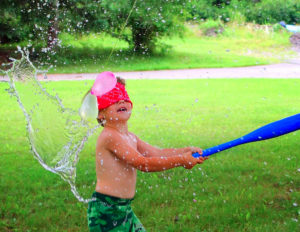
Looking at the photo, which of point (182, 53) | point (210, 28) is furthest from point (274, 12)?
point (210, 28)

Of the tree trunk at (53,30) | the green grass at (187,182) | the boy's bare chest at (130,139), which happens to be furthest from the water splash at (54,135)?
the tree trunk at (53,30)

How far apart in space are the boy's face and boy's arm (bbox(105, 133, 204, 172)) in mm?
81

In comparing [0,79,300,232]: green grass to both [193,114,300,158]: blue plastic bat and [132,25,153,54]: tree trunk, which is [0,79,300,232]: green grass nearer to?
[193,114,300,158]: blue plastic bat

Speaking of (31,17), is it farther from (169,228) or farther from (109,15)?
(169,228)

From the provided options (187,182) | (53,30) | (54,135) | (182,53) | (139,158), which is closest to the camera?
(139,158)

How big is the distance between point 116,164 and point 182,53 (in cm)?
1278

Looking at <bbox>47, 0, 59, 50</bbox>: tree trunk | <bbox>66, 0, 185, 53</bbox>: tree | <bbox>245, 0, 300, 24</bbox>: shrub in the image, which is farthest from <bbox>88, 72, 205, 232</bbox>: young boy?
<bbox>245, 0, 300, 24</bbox>: shrub

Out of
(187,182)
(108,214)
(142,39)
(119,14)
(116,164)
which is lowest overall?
(142,39)

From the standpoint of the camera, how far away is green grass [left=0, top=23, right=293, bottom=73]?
A: 8422 millimetres

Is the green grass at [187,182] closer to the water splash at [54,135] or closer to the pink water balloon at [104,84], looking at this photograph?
the water splash at [54,135]

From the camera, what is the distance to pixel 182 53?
1480 cm

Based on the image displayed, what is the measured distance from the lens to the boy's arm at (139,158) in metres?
2.23

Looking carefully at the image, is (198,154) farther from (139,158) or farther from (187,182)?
(187,182)

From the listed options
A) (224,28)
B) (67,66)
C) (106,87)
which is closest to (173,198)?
(106,87)
